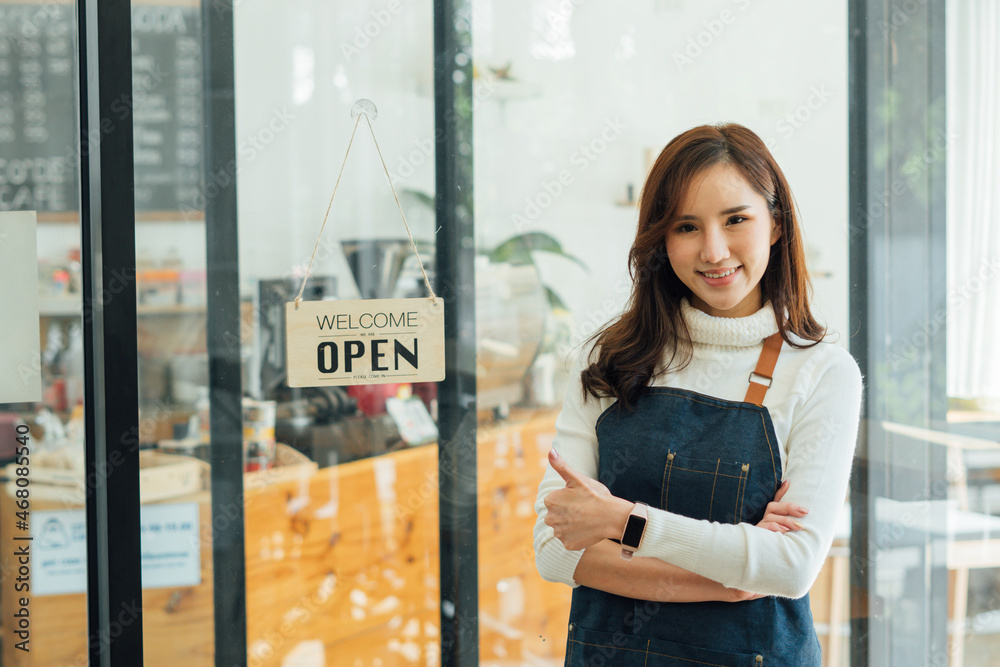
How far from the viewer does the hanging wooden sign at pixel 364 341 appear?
4.46 ft

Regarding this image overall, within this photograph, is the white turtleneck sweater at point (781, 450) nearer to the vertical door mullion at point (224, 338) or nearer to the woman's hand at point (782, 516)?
the woman's hand at point (782, 516)

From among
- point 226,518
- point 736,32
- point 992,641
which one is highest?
point 736,32

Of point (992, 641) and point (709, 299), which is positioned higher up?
point (709, 299)

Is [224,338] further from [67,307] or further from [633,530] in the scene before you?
[633,530]

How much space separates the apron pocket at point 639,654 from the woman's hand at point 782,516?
0.21m

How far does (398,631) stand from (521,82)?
4.35 ft

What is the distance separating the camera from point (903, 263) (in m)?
1.70

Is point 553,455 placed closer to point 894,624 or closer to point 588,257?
point 588,257

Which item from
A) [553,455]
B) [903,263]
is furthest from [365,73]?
[903,263]

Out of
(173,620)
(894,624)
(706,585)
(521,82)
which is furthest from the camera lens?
(894,624)

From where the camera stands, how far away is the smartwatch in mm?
978

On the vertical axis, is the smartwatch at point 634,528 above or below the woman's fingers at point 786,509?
below

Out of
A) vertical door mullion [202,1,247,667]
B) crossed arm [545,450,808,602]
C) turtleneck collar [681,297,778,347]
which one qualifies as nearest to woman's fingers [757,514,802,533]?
crossed arm [545,450,808,602]

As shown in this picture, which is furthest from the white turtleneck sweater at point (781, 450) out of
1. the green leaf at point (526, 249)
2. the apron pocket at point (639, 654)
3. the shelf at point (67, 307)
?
the shelf at point (67, 307)
